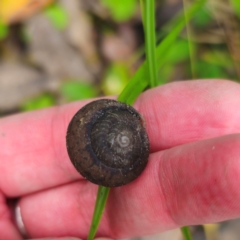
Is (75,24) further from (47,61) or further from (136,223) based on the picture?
(136,223)

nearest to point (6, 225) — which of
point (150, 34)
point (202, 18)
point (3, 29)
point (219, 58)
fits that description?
point (150, 34)

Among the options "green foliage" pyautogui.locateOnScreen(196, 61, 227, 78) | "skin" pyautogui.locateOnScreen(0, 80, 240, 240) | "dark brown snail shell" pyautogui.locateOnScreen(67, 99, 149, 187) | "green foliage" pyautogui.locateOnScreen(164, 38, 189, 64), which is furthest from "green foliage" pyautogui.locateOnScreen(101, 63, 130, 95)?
"dark brown snail shell" pyautogui.locateOnScreen(67, 99, 149, 187)

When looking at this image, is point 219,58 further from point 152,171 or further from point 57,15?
point 152,171

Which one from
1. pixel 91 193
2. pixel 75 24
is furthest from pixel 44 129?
pixel 75 24

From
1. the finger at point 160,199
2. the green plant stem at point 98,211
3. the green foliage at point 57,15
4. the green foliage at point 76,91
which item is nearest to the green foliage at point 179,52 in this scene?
the green foliage at point 76,91

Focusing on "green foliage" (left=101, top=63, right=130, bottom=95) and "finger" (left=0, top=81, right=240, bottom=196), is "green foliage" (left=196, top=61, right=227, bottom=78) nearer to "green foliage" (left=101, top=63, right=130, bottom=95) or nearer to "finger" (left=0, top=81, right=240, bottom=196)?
"green foliage" (left=101, top=63, right=130, bottom=95)
